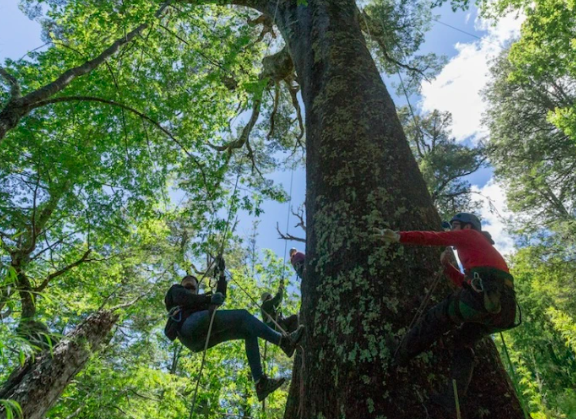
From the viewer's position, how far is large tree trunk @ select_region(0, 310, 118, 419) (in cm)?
489

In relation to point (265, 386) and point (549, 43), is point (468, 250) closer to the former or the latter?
point (265, 386)

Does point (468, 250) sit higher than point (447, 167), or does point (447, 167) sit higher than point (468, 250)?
point (447, 167)

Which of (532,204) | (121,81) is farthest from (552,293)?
(121,81)

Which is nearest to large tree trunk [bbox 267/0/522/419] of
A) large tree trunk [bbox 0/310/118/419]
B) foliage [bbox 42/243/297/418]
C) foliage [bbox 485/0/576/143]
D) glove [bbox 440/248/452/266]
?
glove [bbox 440/248/452/266]

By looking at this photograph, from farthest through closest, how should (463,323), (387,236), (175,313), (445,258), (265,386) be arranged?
(175,313)
(265,386)
(445,258)
(387,236)
(463,323)

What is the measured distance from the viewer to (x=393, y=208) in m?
2.14

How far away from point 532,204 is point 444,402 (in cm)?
1844

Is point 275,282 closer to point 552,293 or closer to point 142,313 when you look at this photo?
point 142,313

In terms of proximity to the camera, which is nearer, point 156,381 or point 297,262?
point 297,262

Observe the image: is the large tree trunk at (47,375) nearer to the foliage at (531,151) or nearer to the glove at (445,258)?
the glove at (445,258)

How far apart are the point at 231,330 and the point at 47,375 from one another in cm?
356

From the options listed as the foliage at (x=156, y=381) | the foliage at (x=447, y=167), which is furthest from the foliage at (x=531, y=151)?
the foliage at (x=156, y=381)

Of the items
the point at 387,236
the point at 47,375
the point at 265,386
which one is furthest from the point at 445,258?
the point at 47,375

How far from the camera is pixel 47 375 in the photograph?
17.0ft
